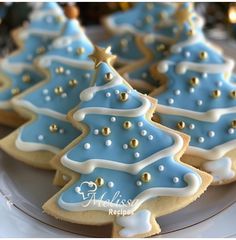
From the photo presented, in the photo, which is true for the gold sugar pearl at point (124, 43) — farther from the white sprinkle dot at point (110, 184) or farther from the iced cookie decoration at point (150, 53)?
the white sprinkle dot at point (110, 184)

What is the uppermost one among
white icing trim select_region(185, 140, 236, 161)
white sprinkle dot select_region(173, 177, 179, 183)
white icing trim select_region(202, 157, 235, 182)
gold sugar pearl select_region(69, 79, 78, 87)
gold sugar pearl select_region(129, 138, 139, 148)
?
gold sugar pearl select_region(69, 79, 78, 87)

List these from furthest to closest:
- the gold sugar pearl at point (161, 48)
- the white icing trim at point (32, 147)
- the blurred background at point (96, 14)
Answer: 1. the blurred background at point (96, 14)
2. the gold sugar pearl at point (161, 48)
3. the white icing trim at point (32, 147)

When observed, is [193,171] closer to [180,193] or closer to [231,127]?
[180,193]

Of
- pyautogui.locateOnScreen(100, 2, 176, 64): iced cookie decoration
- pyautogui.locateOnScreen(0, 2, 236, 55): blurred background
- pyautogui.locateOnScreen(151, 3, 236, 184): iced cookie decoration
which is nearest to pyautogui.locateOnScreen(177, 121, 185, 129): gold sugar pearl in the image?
pyautogui.locateOnScreen(151, 3, 236, 184): iced cookie decoration

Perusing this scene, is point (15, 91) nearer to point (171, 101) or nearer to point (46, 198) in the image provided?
point (46, 198)

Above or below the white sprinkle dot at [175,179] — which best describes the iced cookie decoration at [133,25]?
above

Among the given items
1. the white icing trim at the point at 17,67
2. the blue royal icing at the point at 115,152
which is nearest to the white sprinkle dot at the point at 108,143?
the blue royal icing at the point at 115,152

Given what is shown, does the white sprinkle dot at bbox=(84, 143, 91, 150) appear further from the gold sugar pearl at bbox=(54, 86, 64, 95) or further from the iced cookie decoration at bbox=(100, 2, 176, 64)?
the iced cookie decoration at bbox=(100, 2, 176, 64)
